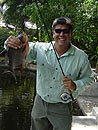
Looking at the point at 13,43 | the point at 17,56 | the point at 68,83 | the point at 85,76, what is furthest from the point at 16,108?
the point at 13,43

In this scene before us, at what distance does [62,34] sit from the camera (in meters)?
2.49

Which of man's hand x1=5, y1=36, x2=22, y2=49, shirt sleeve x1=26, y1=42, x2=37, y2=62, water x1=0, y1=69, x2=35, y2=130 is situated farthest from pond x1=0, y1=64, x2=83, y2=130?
man's hand x1=5, y1=36, x2=22, y2=49

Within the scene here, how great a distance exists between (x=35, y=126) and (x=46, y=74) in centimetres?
66

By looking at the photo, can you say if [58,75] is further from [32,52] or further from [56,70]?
[32,52]

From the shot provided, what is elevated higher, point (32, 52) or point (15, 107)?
point (32, 52)

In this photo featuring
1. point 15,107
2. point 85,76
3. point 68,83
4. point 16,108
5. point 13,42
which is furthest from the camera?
point 15,107

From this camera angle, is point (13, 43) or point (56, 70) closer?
point (13, 43)

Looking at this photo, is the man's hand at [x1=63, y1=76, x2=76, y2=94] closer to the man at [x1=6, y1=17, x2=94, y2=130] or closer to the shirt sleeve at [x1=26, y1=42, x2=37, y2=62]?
the man at [x1=6, y1=17, x2=94, y2=130]

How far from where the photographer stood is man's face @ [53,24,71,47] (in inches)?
98.4

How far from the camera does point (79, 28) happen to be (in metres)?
6.71

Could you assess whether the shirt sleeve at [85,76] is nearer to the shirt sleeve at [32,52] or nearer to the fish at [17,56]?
the shirt sleeve at [32,52]

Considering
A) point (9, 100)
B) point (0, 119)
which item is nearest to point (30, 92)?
point (9, 100)

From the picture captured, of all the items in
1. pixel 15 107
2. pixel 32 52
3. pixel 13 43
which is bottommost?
pixel 15 107

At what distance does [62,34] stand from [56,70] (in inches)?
17.0
